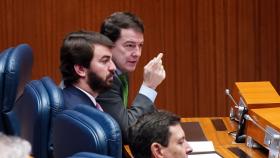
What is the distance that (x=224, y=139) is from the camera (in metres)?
2.87

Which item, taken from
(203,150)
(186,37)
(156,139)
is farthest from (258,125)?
(186,37)

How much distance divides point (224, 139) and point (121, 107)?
0.63 metres

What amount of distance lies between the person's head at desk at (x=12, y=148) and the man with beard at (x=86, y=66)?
1.10 m

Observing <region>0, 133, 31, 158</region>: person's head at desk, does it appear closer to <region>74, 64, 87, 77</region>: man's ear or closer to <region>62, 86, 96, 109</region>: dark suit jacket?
<region>62, 86, 96, 109</region>: dark suit jacket

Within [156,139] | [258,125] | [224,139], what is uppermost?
[156,139]

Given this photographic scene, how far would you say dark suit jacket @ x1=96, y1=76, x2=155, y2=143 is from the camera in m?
2.47

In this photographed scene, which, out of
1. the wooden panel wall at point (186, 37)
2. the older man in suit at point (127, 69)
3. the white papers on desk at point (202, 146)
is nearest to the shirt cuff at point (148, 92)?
the older man in suit at point (127, 69)

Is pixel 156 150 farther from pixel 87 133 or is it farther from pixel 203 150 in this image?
pixel 203 150

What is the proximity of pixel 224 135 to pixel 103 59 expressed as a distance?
0.85 metres

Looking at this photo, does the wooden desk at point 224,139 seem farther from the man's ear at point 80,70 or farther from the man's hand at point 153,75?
the man's ear at point 80,70

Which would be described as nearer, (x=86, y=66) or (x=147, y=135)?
(x=147, y=135)

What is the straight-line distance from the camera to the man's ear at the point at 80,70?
2.39 metres

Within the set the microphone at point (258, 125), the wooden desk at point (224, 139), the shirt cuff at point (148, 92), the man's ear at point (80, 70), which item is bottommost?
the wooden desk at point (224, 139)

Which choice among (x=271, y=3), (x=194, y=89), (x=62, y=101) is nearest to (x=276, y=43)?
(x=271, y=3)
